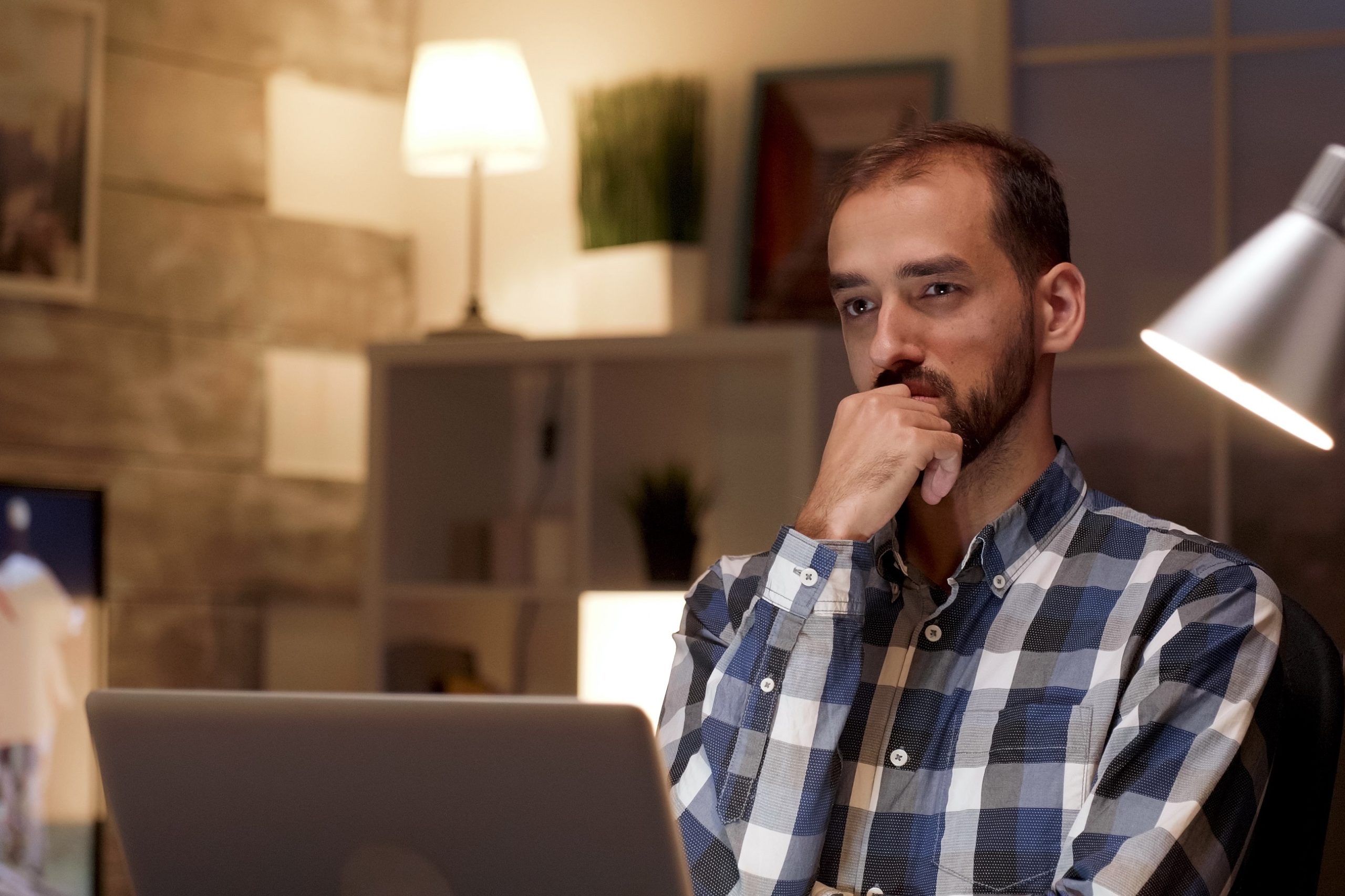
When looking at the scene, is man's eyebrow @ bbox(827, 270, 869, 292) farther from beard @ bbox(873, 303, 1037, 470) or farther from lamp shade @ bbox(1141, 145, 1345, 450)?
lamp shade @ bbox(1141, 145, 1345, 450)

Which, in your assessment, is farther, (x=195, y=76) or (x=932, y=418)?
(x=195, y=76)

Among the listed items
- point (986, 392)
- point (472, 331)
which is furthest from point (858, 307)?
point (472, 331)

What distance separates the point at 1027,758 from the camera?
4.44ft

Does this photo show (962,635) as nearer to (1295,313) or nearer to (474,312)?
(1295,313)

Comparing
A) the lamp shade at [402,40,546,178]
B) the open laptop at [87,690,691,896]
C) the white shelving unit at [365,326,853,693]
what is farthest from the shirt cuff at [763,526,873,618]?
the lamp shade at [402,40,546,178]

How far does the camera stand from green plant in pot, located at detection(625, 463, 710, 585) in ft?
10.8

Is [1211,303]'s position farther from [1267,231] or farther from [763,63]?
[763,63]

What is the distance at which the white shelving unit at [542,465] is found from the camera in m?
3.34

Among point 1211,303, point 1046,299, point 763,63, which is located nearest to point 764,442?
point 763,63

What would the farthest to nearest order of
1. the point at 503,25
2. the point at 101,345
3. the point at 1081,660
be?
1. the point at 503,25
2. the point at 101,345
3. the point at 1081,660

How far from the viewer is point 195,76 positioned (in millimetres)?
3555

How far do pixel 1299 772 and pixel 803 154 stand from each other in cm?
243

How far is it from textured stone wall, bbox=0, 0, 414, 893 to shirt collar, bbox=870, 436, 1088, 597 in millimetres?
2206

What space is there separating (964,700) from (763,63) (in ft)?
8.27
